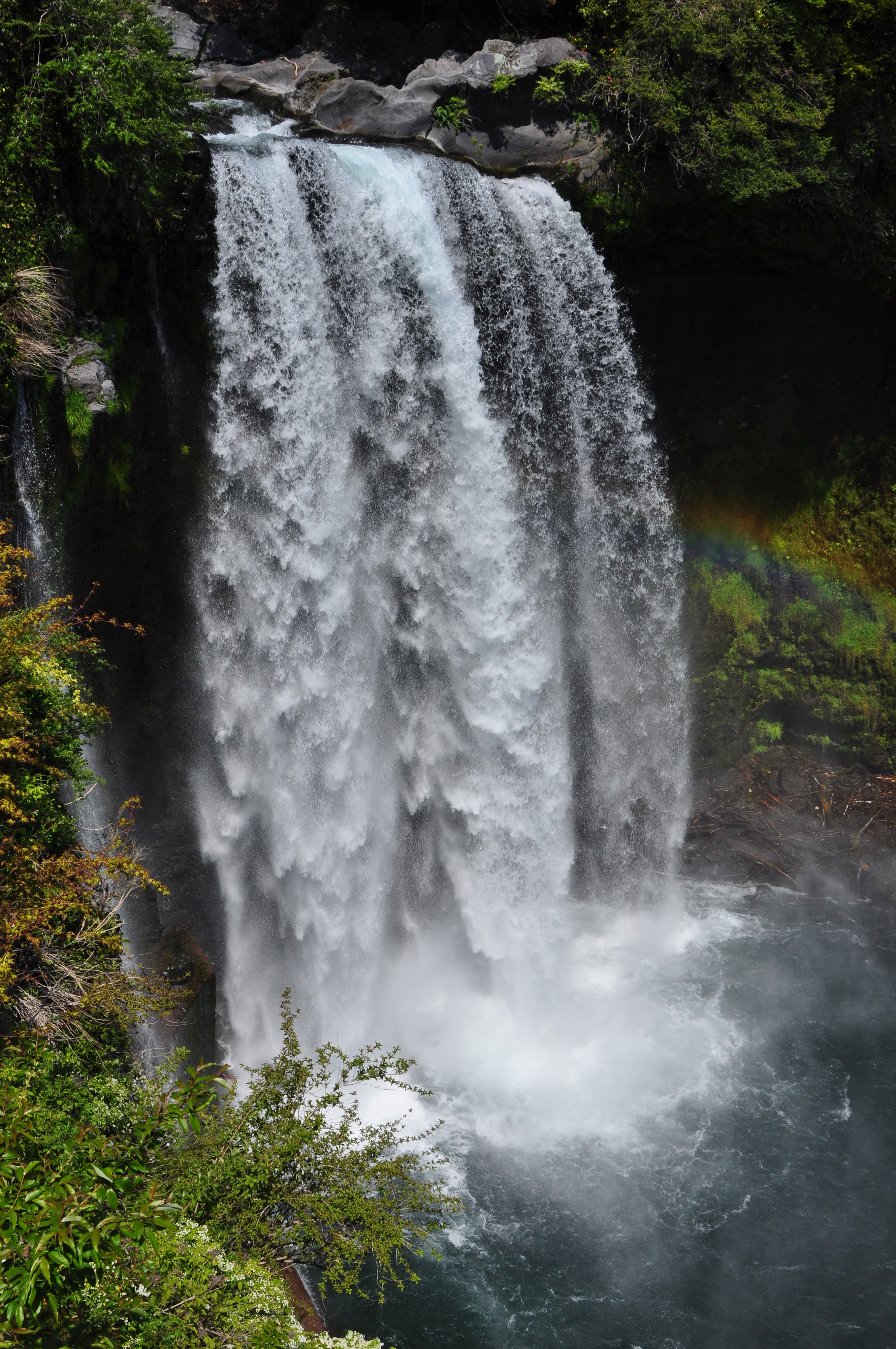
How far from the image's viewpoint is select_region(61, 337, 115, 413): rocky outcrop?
10.6 metres

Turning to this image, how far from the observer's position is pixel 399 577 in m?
13.9

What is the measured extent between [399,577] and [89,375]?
5027mm

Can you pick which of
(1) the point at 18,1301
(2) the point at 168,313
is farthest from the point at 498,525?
(1) the point at 18,1301

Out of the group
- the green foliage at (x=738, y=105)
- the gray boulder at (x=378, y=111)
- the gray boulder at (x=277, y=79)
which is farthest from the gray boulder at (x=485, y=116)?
the gray boulder at (x=277, y=79)

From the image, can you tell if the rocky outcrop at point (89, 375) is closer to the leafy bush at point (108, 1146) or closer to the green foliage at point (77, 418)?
the green foliage at point (77, 418)

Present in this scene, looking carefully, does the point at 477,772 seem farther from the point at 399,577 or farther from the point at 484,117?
the point at 484,117

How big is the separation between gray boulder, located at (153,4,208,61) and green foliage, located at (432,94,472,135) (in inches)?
182

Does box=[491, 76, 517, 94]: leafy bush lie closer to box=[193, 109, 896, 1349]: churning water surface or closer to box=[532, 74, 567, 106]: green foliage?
box=[532, 74, 567, 106]: green foliage

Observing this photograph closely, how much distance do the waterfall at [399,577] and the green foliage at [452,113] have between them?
186 cm

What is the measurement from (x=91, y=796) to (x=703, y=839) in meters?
11.4

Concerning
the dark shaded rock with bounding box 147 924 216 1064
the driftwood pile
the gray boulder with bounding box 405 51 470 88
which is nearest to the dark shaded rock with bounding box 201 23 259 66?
the gray boulder with bounding box 405 51 470 88

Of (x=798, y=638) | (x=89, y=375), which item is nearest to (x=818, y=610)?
(x=798, y=638)

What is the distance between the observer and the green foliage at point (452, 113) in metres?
14.7

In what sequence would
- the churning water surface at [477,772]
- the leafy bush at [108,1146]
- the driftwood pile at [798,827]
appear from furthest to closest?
the driftwood pile at [798,827] < the churning water surface at [477,772] < the leafy bush at [108,1146]
